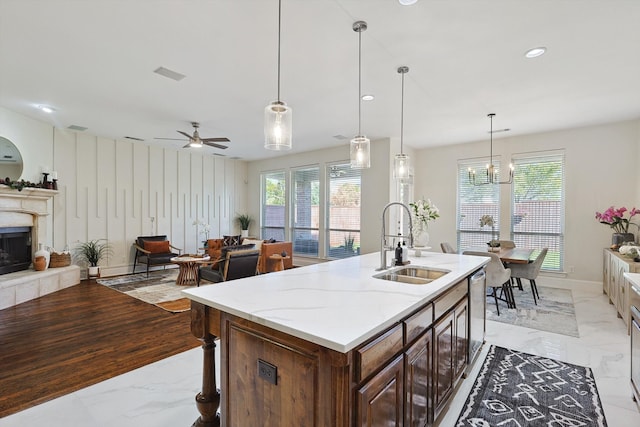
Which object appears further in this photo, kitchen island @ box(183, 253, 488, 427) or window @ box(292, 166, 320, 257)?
window @ box(292, 166, 320, 257)

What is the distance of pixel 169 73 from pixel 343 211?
4634 millimetres

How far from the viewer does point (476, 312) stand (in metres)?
2.72

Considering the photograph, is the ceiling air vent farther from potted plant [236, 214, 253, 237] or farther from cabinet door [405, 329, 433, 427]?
potted plant [236, 214, 253, 237]

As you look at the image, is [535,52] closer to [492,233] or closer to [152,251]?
[492,233]

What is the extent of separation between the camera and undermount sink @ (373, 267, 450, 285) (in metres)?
2.40

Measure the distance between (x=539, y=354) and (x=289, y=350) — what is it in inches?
117

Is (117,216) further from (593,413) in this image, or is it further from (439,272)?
(593,413)

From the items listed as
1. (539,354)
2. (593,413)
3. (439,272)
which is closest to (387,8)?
(439,272)

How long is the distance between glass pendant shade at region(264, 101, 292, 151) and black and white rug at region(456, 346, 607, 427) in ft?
Answer: 7.39

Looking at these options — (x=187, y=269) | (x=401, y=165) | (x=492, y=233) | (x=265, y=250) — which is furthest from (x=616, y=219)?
(x=187, y=269)

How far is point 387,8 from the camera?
2.30 m

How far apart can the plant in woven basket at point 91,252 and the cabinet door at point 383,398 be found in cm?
682

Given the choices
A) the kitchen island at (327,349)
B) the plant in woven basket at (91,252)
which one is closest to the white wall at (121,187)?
the plant in woven basket at (91,252)

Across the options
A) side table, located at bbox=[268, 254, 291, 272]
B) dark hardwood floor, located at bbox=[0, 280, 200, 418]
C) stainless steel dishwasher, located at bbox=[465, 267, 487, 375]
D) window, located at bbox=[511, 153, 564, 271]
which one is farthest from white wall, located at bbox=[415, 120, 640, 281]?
dark hardwood floor, located at bbox=[0, 280, 200, 418]
